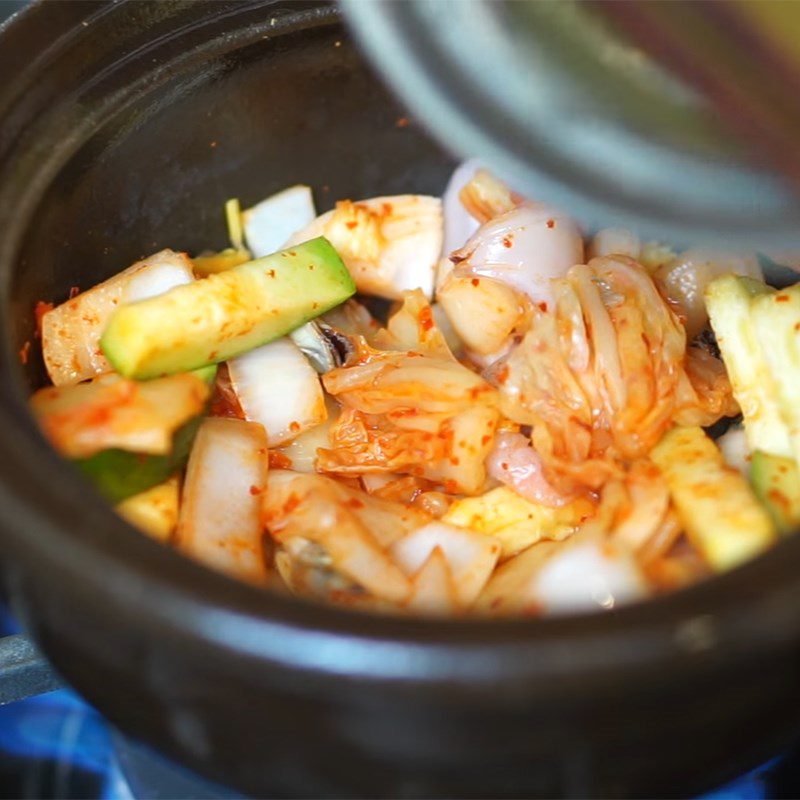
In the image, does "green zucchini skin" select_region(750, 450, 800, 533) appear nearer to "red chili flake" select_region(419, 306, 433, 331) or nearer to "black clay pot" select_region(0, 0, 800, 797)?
"black clay pot" select_region(0, 0, 800, 797)

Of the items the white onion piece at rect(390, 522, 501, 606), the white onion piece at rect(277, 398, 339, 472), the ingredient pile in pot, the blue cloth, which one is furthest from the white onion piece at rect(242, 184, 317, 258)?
the blue cloth

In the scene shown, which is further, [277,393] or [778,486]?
[277,393]

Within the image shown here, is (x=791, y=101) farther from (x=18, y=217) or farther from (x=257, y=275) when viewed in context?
(x=18, y=217)

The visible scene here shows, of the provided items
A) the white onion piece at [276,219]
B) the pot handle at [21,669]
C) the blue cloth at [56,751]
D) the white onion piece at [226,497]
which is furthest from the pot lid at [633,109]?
the blue cloth at [56,751]

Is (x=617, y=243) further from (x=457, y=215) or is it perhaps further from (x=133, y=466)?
(x=133, y=466)

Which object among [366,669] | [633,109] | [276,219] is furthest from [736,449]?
[276,219]

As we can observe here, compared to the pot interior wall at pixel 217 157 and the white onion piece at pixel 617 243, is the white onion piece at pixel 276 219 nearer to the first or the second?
the pot interior wall at pixel 217 157
